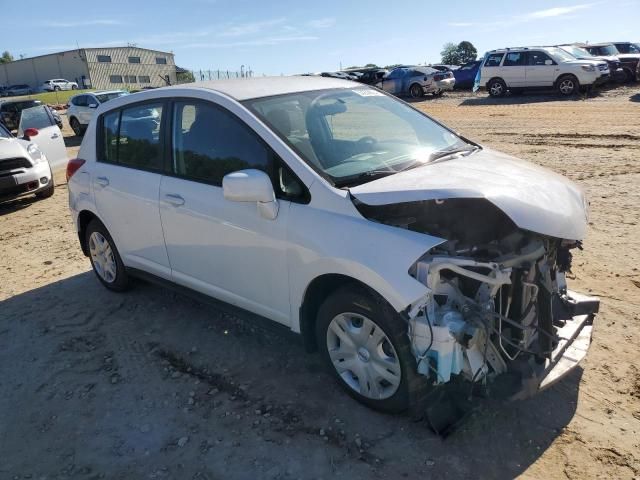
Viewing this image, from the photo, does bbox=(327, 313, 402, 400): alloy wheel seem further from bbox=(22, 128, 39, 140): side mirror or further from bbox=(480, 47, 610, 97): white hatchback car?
bbox=(480, 47, 610, 97): white hatchback car

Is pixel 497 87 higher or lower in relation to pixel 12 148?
lower

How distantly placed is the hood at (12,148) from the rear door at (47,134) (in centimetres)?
89

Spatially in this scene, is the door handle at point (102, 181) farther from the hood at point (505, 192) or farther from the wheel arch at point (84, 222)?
the hood at point (505, 192)

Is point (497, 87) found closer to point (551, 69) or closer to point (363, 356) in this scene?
point (551, 69)

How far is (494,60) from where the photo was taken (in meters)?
21.1

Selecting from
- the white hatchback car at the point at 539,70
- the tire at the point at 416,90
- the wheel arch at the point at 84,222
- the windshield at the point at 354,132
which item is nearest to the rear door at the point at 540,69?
the white hatchback car at the point at 539,70

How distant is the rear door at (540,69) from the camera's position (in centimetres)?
1961

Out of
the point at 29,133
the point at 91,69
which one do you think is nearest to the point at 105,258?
the point at 29,133

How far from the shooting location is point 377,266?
8.93 feet

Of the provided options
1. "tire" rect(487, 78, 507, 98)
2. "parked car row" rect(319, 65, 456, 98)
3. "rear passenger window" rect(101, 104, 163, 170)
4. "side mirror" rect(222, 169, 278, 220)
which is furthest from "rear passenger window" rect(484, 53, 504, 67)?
"side mirror" rect(222, 169, 278, 220)

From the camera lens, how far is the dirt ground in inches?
110

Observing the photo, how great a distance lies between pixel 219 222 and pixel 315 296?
0.87m

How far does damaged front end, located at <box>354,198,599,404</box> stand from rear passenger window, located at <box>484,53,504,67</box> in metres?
19.9

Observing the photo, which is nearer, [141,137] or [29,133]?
[141,137]
